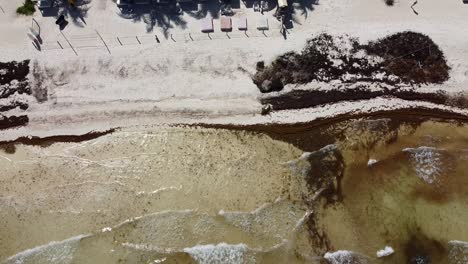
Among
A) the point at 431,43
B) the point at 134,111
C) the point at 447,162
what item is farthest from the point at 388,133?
the point at 134,111

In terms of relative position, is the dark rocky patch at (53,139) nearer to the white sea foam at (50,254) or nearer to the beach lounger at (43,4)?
the white sea foam at (50,254)

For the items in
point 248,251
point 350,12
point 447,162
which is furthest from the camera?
point 350,12

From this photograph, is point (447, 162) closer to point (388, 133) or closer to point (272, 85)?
point (388, 133)

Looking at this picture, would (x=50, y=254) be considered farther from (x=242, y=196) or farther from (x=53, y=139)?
(x=242, y=196)

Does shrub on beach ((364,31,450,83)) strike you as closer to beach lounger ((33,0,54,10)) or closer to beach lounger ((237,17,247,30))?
beach lounger ((237,17,247,30))

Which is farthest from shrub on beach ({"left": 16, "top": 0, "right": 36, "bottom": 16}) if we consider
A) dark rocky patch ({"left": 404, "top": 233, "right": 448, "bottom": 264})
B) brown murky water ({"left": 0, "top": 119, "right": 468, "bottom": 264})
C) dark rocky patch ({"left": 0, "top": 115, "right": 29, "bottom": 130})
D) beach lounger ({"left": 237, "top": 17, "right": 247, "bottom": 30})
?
dark rocky patch ({"left": 404, "top": 233, "right": 448, "bottom": 264})

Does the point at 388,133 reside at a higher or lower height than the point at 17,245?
higher

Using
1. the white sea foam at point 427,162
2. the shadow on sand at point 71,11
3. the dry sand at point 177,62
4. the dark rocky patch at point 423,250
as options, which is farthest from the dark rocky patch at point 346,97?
the shadow on sand at point 71,11

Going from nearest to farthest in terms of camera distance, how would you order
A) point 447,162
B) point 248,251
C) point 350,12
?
point 248,251, point 447,162, point 350,12
